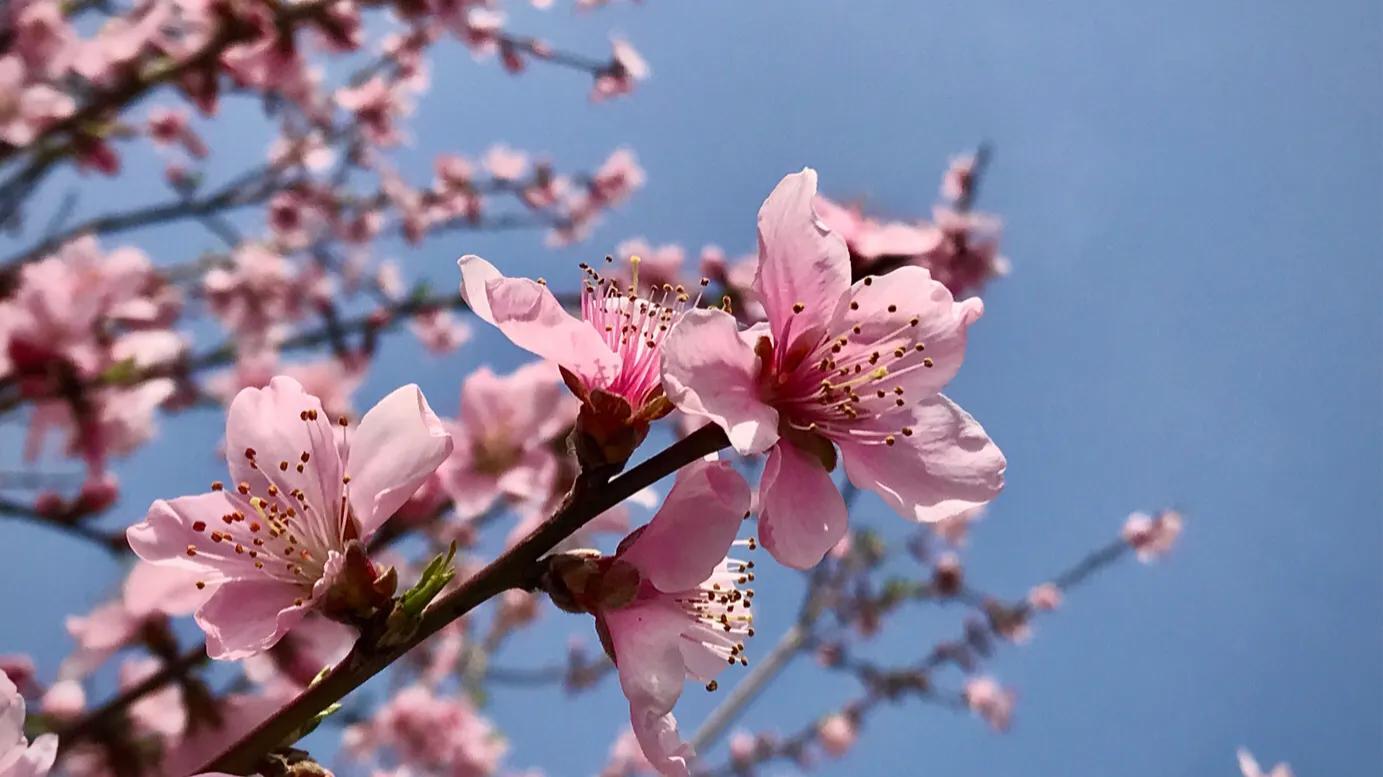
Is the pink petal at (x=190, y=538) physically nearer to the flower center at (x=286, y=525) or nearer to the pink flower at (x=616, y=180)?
the flower center at (x=286, y=525)

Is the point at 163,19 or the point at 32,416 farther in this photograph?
the point at 163,19

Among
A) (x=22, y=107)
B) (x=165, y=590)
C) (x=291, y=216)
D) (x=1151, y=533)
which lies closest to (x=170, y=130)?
(x=291, y=216)

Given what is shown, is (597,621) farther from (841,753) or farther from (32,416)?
(841,753)

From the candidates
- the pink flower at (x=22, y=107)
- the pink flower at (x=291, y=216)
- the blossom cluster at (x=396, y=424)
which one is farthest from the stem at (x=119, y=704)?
the pink flower at (x=291, y=216)

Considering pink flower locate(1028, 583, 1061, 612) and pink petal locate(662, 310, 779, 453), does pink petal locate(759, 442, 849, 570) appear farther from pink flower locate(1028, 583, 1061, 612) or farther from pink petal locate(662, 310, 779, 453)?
pink flower locate(1028, 583, 1061, 612)

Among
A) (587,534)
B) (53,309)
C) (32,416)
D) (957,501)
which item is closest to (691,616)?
(957,501)

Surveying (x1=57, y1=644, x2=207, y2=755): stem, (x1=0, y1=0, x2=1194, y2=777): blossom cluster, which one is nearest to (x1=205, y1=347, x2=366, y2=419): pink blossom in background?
(x1=0, y1=0, x2=1194, y2=777): blossom cluster

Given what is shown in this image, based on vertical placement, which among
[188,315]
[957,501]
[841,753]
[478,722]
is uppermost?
[957,501]

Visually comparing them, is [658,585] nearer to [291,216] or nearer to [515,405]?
[515,405]
